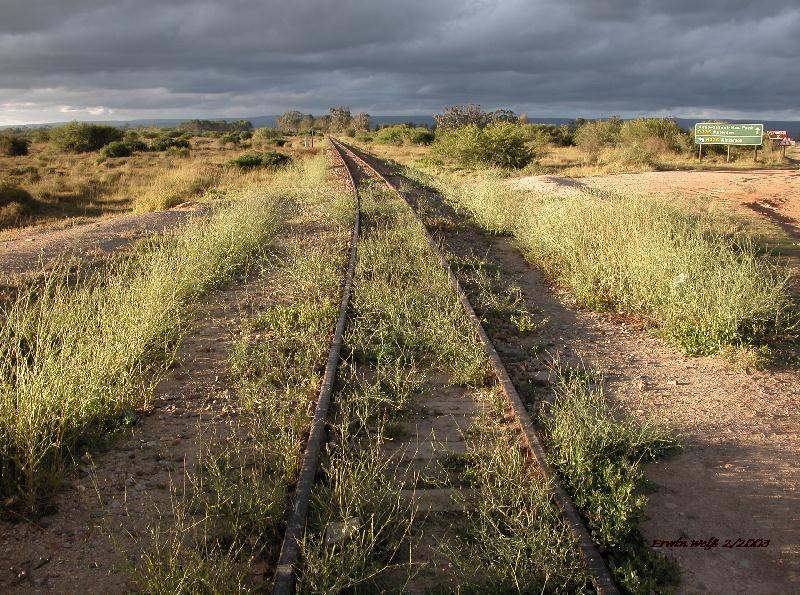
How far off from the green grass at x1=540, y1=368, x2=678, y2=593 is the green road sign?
37.0 meters

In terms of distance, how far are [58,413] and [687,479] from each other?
14.9 feet

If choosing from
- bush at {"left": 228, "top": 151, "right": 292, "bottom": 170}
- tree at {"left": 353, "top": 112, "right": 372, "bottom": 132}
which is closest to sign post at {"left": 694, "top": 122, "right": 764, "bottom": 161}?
bush at {"left": 228, "top": 151, "right": 292, "bottom": 170}

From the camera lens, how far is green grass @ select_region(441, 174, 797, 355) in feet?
21.2

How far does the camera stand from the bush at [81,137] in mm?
54750

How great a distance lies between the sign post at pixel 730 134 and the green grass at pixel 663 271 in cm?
2753

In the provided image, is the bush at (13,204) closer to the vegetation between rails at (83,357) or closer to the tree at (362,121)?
the vegetation between rails at (83,357)

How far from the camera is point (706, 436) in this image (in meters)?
4.75

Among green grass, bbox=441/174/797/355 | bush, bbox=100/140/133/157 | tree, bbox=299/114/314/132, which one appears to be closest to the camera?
green grass, bbox=441/174/797/355

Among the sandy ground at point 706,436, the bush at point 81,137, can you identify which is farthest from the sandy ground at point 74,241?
the bush at point 81,137

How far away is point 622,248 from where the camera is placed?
30.7 ft

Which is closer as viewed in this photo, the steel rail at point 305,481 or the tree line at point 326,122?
the steel rail at point 305,481

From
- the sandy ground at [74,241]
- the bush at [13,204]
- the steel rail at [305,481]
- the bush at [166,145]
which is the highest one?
the bush at [166,145]

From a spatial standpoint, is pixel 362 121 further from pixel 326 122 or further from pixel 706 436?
pixel 706 436

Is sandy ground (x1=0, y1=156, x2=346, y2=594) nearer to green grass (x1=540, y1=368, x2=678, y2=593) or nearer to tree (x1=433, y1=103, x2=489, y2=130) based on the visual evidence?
green grass (x1=540, y1=368, x2=678, y2=593)
